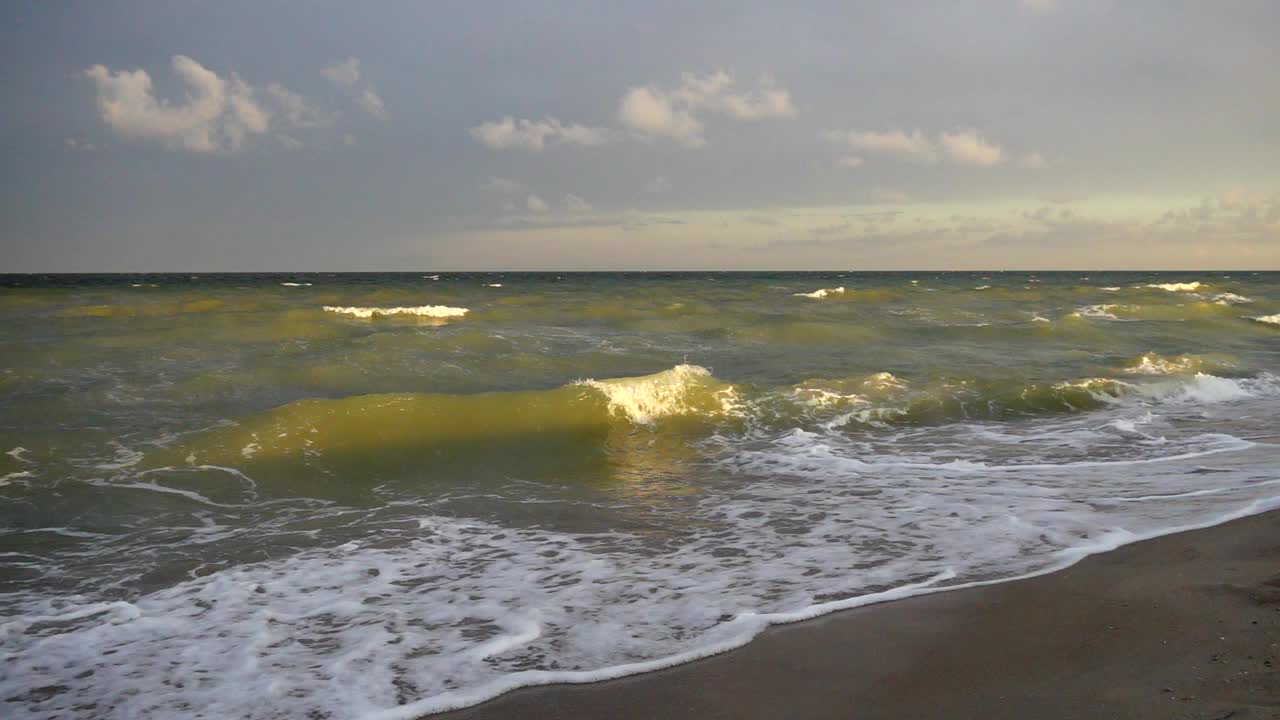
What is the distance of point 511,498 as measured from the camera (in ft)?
27.0

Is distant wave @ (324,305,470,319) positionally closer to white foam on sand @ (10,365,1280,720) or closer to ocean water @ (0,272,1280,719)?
ocean water @ (0,272,1280,719)

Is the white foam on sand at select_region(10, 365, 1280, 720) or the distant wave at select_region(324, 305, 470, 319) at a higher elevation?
the distant wave at select_region(324, 305, 470, 319)

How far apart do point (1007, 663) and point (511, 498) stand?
509 centimetres

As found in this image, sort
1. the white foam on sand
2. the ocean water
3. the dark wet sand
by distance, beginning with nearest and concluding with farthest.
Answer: the dark wet sand → the white foam on sand → the ocean water

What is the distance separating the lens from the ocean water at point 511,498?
15.1ft

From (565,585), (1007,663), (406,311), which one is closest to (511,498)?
(565,585)

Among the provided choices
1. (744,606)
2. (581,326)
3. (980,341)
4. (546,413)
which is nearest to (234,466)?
(546,413)

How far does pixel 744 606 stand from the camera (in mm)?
5102

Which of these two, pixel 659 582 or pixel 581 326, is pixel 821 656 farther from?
pixel 581 326

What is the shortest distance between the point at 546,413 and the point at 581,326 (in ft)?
45.6

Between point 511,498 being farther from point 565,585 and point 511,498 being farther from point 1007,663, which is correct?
point 1007,663

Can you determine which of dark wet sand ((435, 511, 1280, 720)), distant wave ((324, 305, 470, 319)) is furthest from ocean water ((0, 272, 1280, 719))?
distant wave ((324, 305, 470, 319))

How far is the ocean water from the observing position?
4617 millimetres

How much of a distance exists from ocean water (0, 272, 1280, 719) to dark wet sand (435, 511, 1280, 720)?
283 millimetres
